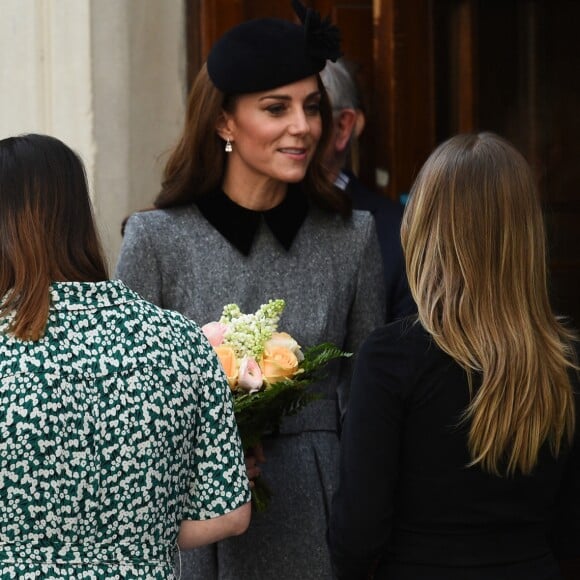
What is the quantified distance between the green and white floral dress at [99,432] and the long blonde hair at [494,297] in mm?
461

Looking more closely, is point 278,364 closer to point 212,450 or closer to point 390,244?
point 212,450

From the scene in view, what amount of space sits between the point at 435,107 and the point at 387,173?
30 cm

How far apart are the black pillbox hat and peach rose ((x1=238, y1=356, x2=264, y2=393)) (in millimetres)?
815

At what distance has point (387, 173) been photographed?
4.57 meters

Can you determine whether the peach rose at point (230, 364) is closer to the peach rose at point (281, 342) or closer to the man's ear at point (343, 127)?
the peach rose at point (281, 342)

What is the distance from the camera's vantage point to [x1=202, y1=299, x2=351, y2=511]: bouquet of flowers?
9.23ft

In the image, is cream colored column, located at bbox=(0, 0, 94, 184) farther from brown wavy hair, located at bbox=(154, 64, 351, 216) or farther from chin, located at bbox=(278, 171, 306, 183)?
chin, located at bbox=(278, 171, 306, 183)

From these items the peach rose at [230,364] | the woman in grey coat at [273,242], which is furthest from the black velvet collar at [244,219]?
the peach rose at [230,364]

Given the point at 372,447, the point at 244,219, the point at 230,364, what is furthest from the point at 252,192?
the point at 372,447

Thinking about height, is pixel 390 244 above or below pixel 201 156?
below

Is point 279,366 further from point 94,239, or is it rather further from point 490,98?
point 490,98

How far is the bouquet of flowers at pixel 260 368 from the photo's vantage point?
281 cm

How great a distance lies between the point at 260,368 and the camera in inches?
113

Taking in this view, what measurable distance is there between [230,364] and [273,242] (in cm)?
66
